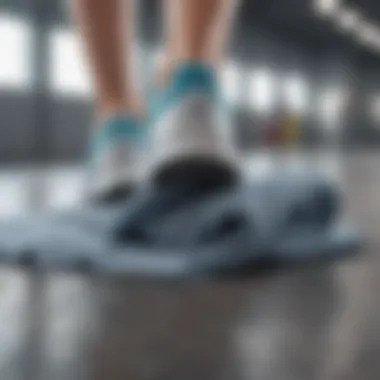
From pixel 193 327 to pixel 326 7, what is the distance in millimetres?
10474

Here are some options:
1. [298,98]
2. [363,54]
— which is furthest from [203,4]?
[363,54]

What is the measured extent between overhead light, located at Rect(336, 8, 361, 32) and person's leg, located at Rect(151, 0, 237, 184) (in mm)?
10317

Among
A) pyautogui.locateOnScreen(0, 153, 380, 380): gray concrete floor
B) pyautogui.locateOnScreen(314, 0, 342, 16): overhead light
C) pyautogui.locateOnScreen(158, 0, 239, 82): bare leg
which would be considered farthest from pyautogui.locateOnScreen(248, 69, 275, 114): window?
pyautogui.locateOnScreen(0, 153, 380, 380): gray concrete floor

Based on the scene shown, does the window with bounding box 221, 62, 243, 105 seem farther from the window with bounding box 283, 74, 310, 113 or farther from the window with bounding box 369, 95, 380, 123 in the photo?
the window with bounding box 369, 95, 380, 123

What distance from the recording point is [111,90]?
1.23m

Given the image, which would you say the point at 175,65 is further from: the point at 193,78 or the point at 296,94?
the point at 296,94

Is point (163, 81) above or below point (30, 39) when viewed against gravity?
below

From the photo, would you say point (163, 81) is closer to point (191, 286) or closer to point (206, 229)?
point (206, 229)

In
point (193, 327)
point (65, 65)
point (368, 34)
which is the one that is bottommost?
point (193, 327)

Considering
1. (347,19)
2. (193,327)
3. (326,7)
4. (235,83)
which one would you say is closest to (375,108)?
(347,19)

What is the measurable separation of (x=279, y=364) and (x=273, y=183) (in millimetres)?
527

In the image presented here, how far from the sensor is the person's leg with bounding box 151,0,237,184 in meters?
0.94

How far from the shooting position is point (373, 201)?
6.33 feet

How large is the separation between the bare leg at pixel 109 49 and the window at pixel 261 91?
10059 mm
